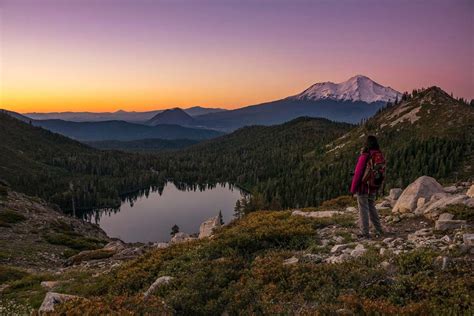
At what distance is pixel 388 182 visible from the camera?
130 metres

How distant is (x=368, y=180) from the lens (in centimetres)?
1412

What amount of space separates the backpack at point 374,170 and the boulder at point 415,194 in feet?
13.8

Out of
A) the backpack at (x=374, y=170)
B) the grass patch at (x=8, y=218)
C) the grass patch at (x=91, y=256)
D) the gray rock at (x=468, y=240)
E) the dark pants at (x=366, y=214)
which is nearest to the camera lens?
the gray rock at (x=468, y=240)

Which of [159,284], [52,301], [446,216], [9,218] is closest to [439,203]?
[446,216]

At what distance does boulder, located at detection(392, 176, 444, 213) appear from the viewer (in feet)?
55.7

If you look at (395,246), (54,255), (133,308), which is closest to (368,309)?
(395,246)

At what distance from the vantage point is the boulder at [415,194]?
55.7 ft

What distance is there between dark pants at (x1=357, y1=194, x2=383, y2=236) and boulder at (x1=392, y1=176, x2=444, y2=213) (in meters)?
3.75

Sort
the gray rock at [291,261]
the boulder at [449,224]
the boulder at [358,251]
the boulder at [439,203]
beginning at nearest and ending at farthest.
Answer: the boulder at [358,251] → the gray rock at [291,261] → the boulder at [449,224] → the boulder at [439,203]

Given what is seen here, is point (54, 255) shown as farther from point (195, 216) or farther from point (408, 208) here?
point (195, 216)

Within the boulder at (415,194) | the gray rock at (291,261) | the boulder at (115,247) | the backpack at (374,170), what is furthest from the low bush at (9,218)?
the boulder at (415,194)

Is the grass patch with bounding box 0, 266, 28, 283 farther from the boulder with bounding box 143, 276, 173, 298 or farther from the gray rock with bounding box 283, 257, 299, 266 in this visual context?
the gray rock with bounding box 283, 257, 299, 266

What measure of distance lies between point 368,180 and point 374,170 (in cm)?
51

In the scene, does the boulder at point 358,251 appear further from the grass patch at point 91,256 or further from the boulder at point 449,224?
the grass patch at point 91,256
